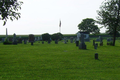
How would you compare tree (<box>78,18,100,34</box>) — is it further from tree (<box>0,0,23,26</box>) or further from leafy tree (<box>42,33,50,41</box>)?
tree (<box>0,0,23,26</box>)

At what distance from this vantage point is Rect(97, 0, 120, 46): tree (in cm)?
2767

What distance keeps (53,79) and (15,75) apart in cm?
207

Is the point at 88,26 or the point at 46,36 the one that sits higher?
the point at 88,26

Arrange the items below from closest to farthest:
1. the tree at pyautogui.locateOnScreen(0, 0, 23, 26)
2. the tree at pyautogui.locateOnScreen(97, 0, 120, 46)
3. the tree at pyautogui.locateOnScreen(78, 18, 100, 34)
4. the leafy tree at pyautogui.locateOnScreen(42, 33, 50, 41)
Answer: the tree at pyautogui.locateOnScreen(0, 0, 23, 26) < the tree at pyautogui.locateOnScreen(97, 0, 120, 46) < the leafy tree at pyautogui.locateOnScreen(42, 33, 50, 41) < the tree at pyautogui.locateOnScreen(78, 18, 100, 34)

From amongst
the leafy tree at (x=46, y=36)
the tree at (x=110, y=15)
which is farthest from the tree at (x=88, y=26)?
the tree at (x=110, y=15)

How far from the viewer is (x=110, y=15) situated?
28078 mm

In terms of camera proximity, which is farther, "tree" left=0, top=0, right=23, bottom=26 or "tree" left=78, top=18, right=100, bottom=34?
"tree" left=78, top=18, right=100, bottom=34

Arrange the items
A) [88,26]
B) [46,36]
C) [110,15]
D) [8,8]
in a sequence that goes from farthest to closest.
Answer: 1. [88,26]
2. [46,36]
3. [110,15]
4. [8,8]

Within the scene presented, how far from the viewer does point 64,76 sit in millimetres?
7332

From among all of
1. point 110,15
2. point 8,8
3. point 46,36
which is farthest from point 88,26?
point 8,8

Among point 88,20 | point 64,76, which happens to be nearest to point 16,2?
point 64,76

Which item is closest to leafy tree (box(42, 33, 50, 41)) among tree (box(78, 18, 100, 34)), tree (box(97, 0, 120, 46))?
tree (box(97, 0, 120, 46))

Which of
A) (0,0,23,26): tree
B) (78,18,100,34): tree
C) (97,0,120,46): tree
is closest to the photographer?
(0,0,23,26): tree

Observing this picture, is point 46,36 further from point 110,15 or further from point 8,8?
point 8,8
